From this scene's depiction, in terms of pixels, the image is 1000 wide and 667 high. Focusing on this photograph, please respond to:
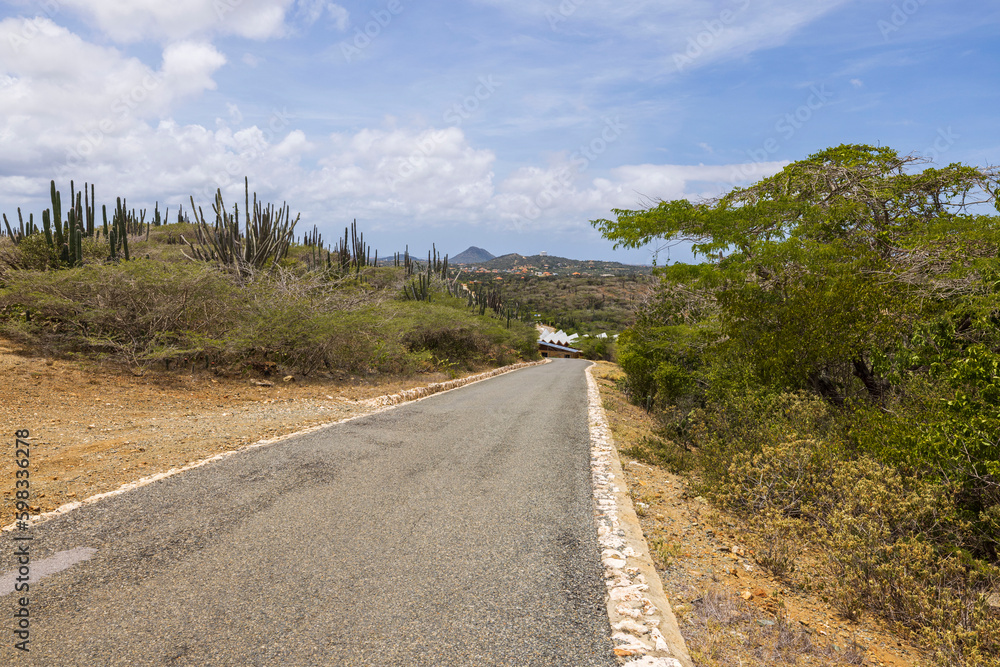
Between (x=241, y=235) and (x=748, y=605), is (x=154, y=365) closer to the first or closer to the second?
(x=241, y=235)

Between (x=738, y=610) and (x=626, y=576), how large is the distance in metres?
0.86

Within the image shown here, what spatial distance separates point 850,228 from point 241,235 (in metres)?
17.8

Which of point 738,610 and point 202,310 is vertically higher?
point 202,310

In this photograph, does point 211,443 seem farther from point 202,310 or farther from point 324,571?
point 202,310

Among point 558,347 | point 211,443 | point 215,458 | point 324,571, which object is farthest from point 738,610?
point 558,347

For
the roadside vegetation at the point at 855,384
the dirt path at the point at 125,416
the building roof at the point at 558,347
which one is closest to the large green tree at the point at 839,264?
the roadside vegetation at the point at 855,384

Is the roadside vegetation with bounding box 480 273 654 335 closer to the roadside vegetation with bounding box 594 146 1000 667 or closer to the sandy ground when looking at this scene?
the roadside vegetation with bounding box 594 146 1000 667

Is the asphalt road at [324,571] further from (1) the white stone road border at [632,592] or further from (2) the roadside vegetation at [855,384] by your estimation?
(2) the roadside vegetation at [855,384]

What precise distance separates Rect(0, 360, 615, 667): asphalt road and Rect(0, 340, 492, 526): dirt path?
2.86 feet

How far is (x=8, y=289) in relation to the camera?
1224 cm

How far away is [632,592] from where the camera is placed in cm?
381

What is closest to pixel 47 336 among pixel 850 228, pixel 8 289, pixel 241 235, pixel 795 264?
pixel 8 289

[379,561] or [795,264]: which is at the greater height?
[795,264]

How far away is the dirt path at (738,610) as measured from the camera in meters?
3.38
